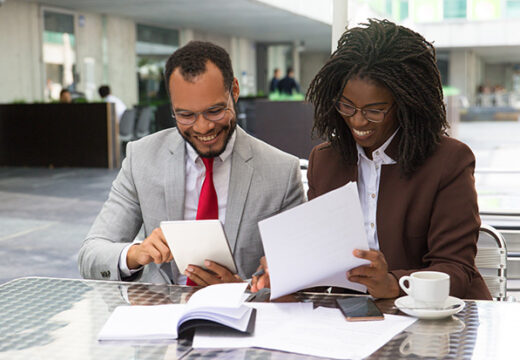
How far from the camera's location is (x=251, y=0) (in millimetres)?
14586

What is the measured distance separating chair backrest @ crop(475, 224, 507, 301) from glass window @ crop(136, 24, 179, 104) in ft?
51.9

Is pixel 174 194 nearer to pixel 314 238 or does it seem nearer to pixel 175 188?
Answer: pixel 175 188

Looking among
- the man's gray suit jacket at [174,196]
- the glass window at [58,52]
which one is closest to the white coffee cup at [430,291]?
the man's gray suit jacket at [174,196]

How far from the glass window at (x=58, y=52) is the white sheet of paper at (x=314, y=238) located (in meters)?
12.7

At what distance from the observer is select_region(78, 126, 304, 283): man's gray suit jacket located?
2160 millimetres

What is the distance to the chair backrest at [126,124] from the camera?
1149 cm

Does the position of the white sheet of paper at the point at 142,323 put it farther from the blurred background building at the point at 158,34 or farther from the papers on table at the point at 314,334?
the blurred background building at the point at 158,34

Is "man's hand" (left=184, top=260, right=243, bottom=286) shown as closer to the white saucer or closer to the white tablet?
the white tablet

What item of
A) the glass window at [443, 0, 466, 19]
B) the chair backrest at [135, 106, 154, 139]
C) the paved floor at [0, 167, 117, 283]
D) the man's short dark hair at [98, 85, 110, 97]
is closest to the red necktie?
the paved floor at [0, 167, 117, 283]

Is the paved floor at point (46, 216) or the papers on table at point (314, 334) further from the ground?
the papers on table at point (314, 334)

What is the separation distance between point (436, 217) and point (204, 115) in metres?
0.73

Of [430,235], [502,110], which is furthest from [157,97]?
[430,235]

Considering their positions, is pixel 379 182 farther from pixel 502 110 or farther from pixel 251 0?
pixel 502 110

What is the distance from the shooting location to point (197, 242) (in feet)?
5.61
